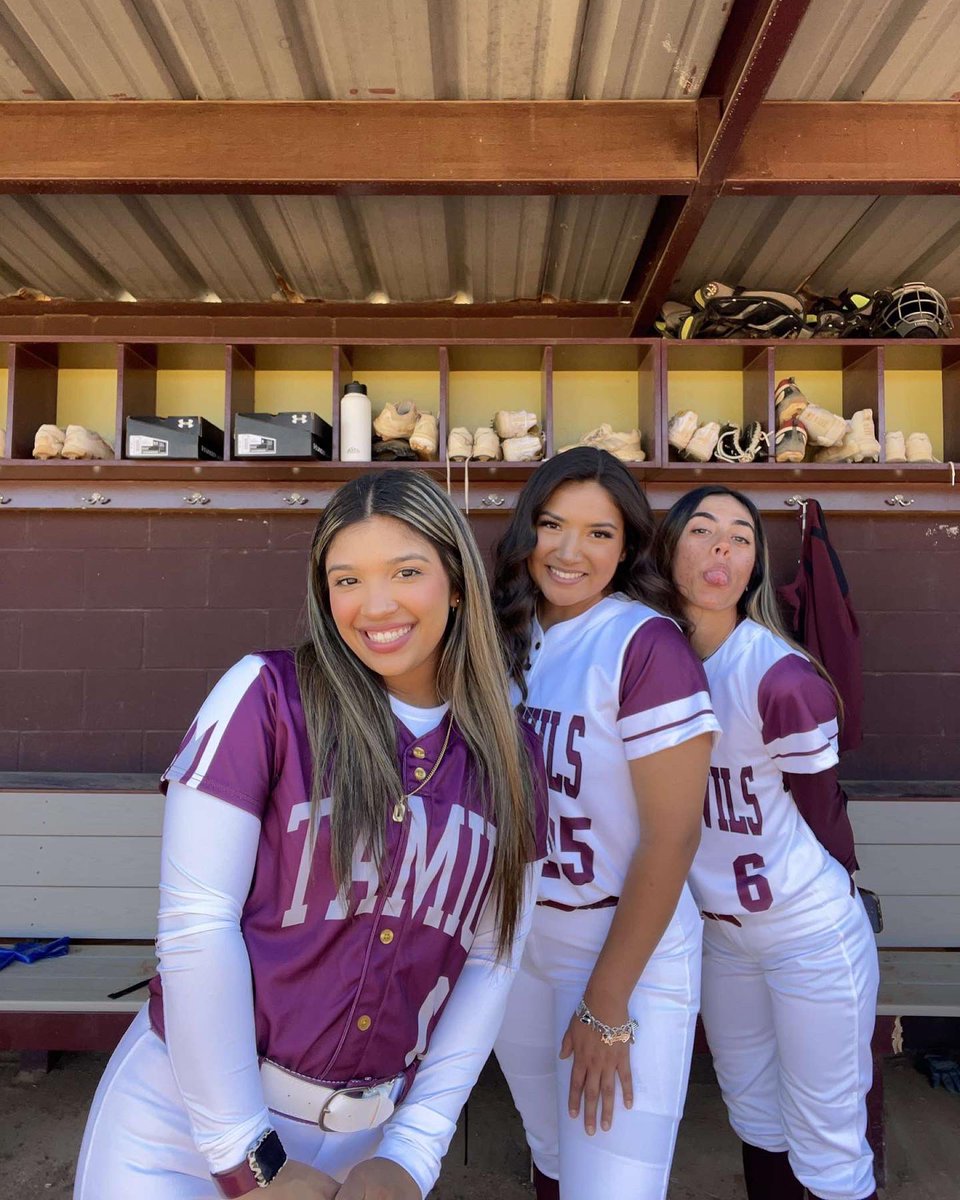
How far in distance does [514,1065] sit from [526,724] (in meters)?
0.62

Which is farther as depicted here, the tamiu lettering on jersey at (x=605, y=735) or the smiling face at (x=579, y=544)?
the smiling face at (x=579, y=544)

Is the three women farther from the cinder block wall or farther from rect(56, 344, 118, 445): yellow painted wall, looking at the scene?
rect(56, 344, 118, 445): yellow painted wall

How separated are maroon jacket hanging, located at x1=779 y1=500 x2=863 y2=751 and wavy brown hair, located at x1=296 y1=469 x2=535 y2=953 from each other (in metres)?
1.88

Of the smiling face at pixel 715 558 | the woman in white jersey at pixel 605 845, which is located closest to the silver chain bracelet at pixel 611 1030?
the woman in white jersey at pixel 605 845

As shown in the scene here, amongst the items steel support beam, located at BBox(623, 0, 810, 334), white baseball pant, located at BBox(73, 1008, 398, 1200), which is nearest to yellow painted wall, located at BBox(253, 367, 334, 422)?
steel support beam, located at BBox(623, 0, 810, 334)

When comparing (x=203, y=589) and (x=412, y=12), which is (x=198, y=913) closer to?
(x=412, y=12)

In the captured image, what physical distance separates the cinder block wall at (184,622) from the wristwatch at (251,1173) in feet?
7.31

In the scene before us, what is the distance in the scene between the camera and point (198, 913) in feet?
Result: 2.93

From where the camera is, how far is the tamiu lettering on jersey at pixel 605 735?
4.18 ft

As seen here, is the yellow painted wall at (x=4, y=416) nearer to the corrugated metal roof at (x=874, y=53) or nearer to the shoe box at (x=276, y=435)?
the shoe box at (x=276, y=435)

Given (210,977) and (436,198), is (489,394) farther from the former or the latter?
(210,977)

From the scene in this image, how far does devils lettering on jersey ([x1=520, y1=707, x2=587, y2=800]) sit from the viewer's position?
4.35 feet

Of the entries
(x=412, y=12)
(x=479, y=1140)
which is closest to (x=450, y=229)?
(x=412, y=12)

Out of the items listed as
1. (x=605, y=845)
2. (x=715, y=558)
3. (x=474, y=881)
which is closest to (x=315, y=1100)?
(x=474, y=881)
